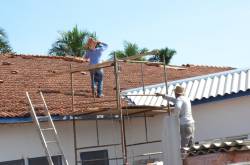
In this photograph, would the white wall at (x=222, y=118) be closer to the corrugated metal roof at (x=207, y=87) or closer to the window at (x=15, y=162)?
the corrugated metal roof at (x=207, y=87)

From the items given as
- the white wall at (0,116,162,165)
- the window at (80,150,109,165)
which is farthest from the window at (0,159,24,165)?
the window at (80,150,109,165)

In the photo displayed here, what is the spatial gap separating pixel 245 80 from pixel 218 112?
39.9 inches

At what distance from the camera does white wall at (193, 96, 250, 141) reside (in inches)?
562

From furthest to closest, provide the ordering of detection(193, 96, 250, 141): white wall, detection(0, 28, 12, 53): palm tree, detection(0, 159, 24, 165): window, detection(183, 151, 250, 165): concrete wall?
detection(0, 28, 12, 53): palm tree → detection(193, 96, 250, 141): white wall → detection(0, 159, 24, 165): window → detection(183, 151, 250, 165): concrete wall

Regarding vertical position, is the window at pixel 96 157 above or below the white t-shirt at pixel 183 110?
below

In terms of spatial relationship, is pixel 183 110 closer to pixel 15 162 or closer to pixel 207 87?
pixel 207 87

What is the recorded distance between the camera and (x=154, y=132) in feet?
51.5

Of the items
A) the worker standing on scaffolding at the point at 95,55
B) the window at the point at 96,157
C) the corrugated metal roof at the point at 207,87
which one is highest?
the worker standing on scaffolding at the point at 95,55

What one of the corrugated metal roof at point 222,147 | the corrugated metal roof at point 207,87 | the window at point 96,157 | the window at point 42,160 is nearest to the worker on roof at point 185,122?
the corrugated metal roof at point 222,147

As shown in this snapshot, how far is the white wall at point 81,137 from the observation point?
40.6 feet

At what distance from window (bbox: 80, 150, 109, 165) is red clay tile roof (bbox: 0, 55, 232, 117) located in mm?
1148

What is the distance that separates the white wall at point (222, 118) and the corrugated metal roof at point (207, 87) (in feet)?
0.96

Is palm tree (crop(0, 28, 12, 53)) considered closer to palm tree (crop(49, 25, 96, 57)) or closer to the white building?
palm tree (crop(49, 25, 96, 57))

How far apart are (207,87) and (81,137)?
137 inches
